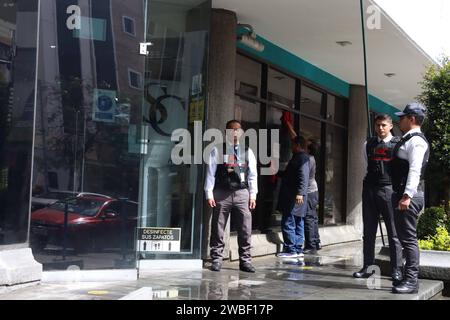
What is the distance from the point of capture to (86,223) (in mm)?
6379

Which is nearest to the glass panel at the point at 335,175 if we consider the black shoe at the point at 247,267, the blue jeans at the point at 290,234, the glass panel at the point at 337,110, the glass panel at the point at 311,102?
the glass panel at the point at 337,110

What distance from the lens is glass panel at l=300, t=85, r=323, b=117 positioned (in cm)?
1222

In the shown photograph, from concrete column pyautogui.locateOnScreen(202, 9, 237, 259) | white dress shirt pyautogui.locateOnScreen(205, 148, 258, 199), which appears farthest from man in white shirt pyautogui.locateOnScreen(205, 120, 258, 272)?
concrete column pyautogui.locateOnScreen(202, 9, 237, 259)

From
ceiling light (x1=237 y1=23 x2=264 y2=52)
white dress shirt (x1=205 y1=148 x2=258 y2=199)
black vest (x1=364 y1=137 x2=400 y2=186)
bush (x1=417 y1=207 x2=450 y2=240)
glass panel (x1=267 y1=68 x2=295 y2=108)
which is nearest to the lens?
black vest (x1=364 y1=137 x2=400 y2=186)

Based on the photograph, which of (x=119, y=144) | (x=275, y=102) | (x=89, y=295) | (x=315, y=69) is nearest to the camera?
(x=89, y=295)

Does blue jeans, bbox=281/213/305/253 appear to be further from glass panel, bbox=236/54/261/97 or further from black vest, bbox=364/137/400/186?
black vest, bbox=364/137/400/186

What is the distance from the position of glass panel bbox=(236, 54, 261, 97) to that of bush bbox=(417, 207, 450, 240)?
3.67 m

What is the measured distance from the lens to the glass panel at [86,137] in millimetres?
6168

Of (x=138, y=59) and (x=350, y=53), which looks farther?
A: (x=350, y=53)

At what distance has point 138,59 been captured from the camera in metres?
6.68

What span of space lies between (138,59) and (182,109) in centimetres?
129

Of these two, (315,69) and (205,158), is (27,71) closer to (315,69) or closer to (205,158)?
(205,158)

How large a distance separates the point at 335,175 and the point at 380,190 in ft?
25.2
